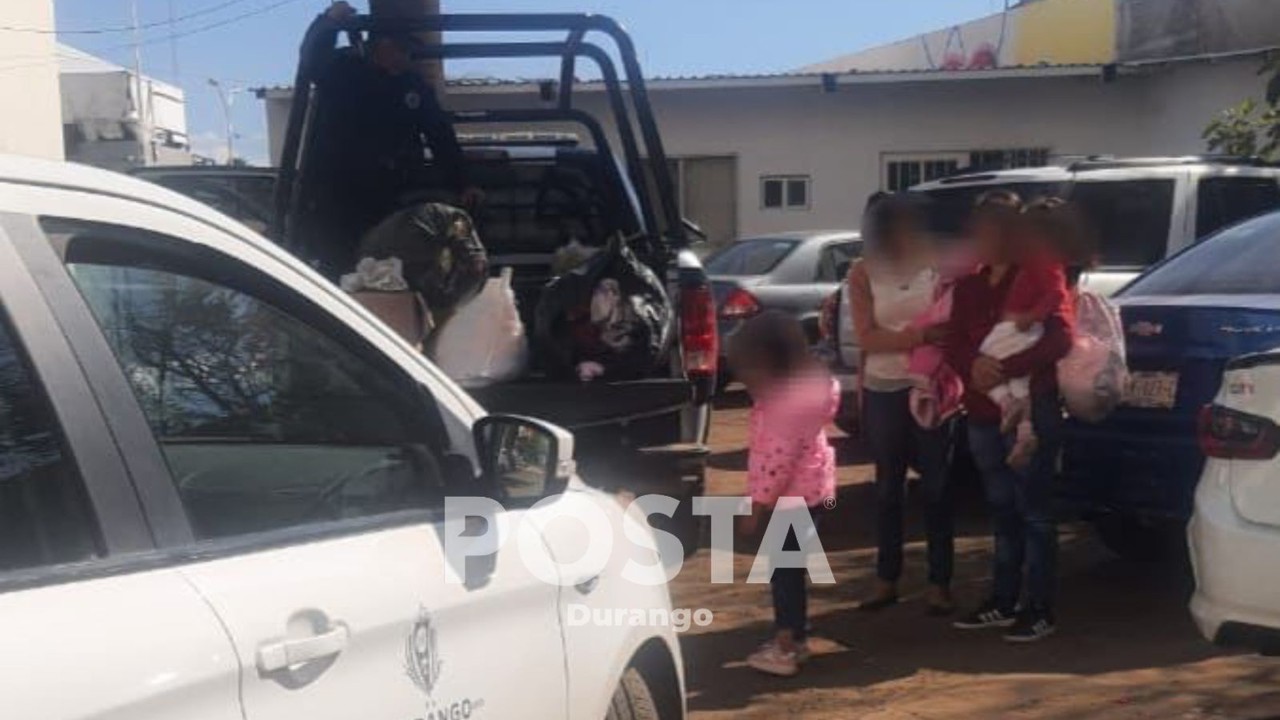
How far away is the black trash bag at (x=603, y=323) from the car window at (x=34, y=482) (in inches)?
151

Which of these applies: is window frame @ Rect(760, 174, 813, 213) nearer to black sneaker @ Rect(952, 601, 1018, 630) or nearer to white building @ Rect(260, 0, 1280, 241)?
white building @ Rect(260, 0, 1280, 241)

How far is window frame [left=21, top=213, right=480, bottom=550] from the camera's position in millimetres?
2250

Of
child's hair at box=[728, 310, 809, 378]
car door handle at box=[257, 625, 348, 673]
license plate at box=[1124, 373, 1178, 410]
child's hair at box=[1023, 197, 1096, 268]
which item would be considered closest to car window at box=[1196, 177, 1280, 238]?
license plate at box=[1124, 373, 1178, 410]

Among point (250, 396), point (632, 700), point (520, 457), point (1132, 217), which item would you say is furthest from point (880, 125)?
point (250, 396)

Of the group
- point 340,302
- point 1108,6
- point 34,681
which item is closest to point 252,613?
point 34,681

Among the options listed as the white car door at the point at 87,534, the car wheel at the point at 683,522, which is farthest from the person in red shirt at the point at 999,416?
the white car door at the point at 87,534

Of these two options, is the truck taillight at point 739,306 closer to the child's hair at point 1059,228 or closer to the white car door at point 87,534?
the child's hair at point 1059,228

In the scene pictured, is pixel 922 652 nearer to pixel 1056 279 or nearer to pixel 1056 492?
pixel 1056 492

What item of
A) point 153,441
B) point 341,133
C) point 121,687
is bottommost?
point 121,687

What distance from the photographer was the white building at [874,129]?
68.4ft

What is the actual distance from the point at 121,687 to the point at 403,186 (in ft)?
17.7

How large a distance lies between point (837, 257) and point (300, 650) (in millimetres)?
11574

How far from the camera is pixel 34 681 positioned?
1.93 m

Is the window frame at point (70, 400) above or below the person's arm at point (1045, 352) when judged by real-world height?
above
